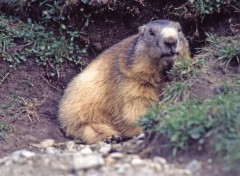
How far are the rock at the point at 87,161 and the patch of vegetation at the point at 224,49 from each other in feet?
9.51

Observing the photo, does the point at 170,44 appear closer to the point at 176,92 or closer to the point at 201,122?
the point at 176,92

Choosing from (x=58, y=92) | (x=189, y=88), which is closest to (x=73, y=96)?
(x=58, y=92)

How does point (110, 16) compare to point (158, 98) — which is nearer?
point (158, 98)

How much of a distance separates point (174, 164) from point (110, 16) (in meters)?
4.56

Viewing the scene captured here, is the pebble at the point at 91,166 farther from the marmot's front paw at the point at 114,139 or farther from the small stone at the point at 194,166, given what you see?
the marmot's front paw at the point at 114,139

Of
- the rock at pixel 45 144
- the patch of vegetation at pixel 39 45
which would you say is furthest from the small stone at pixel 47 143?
the patch of vegetation at pixel 39 45

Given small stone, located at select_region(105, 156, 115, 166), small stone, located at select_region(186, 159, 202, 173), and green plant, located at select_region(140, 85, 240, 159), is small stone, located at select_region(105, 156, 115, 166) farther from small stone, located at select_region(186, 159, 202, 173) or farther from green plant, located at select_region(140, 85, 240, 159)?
small stone, located at select_region(186, 159, 202, 173)

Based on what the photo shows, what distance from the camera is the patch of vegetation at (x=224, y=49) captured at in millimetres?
7355

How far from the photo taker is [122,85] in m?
7.64

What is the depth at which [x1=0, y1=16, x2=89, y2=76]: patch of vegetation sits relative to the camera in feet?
29.1

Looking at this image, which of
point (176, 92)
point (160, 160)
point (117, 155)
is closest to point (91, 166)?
point (117, 155)

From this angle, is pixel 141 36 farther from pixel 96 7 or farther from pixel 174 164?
pixel 174 164

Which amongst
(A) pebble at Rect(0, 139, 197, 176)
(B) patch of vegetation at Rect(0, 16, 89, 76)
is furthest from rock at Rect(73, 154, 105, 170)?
(B) patch of vegetation at Rect(0, 16, 89, 76)

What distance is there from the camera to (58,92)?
8992 mm
